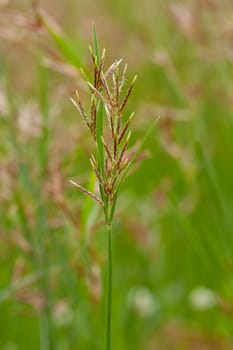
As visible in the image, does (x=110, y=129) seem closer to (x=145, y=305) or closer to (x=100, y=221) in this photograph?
(x=100, y=221)

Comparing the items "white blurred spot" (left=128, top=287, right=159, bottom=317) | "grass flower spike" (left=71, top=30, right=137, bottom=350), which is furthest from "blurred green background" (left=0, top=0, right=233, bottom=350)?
"grass flower spike" (left=71, top=30, right=137, bottom=350)

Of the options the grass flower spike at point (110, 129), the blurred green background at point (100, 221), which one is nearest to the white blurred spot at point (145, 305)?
the blurred green background at point (100, 221)

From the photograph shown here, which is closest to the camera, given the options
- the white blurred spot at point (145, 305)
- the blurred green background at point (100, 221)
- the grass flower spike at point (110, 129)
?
the grass flower spike at point (110, 129)

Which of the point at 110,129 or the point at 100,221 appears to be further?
the point at 100,221

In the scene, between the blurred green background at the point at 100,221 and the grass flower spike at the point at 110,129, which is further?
the blurred green background at the point at 100,221

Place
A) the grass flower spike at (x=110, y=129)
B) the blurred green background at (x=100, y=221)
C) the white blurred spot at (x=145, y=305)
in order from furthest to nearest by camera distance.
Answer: the white blurred spot at (x=145, y=305) < the blurred green background at (x=100, y=221) < the grass flower spike at (x=110, y=129)

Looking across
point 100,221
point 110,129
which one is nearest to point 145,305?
point 100,221

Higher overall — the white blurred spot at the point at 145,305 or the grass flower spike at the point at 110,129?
the grass flower spike at the point at 110,129

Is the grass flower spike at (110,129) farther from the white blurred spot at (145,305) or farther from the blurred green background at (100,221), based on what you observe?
the white blurred spot at (145,305)
